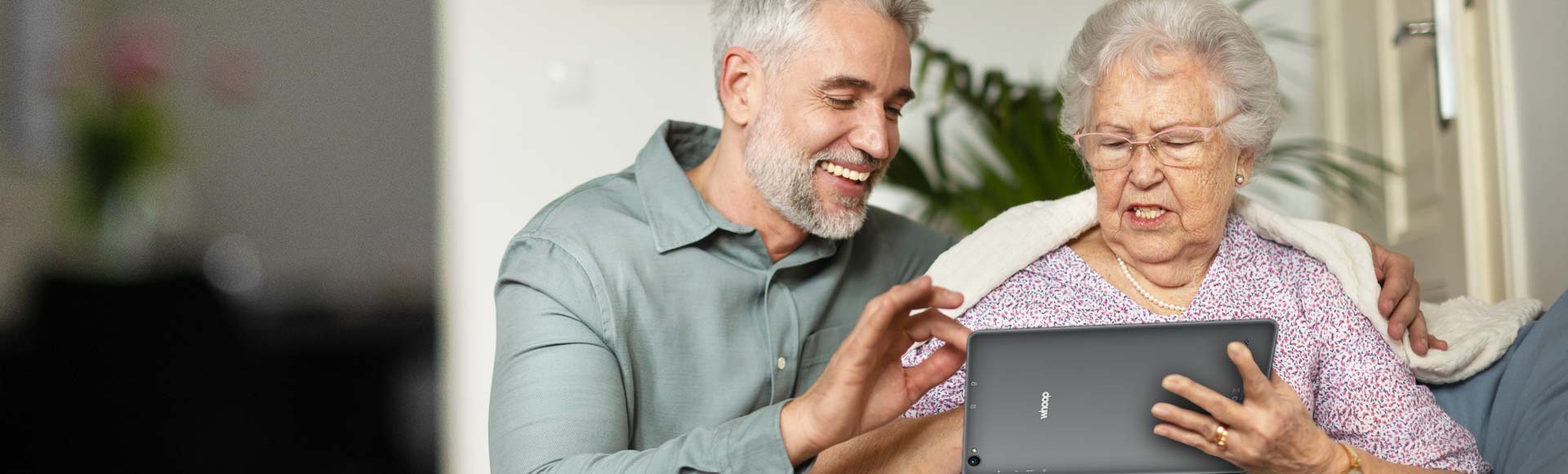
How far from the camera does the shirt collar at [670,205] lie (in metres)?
Result: 1.71

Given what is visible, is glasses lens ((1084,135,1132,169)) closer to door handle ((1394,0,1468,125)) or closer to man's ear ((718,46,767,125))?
man's ear ((718,46,767,125))

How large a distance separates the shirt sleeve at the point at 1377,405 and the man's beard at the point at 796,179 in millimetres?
630

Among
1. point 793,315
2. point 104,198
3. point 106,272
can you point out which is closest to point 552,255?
point 793,315

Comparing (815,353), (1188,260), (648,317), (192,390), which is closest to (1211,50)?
(1188,260)

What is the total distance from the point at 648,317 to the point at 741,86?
0.39m

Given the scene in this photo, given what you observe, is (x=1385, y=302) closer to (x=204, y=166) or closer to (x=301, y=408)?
(x=301, y=408)

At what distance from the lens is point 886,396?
1299 mm

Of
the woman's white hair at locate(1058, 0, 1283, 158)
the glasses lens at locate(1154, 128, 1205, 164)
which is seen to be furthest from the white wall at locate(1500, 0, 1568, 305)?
the glasses lens at locate(1154, 128, 1205, 164)

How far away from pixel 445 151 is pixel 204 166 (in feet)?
4.10

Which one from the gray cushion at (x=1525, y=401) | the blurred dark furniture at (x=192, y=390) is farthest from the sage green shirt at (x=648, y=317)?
the blurred dark furniture at (x=192, y=390)

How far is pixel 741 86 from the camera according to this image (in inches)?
71.4

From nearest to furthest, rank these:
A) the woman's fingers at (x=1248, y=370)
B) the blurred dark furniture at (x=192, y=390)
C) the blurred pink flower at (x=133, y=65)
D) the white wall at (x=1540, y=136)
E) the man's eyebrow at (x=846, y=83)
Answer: the woman's fingers at (x=1248, y=370)
the man's eyebrow at (x=846, y=83)
the white wall at (x=1540, y=136)
the blurred dark furniture at (x=192, y=390)
the blurred pink flower at (x=133, y=65)

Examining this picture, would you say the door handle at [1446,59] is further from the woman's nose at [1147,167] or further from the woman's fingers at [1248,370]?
the woman's fingers at [1248,370]

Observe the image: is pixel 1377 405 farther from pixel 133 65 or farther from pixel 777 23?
pixel 133 65
